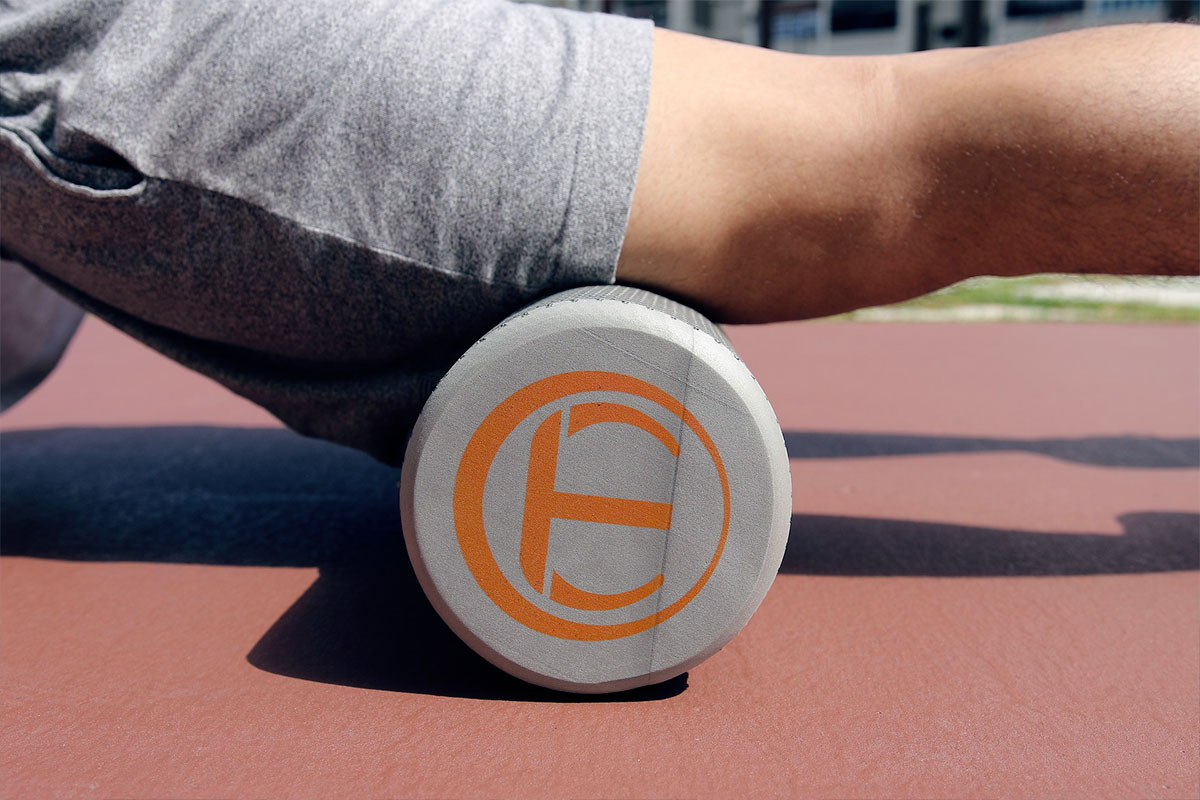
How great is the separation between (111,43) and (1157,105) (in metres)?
1.50

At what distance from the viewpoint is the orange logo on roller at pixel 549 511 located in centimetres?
120

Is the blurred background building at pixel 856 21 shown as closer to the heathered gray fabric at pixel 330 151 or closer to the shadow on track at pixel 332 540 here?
the shadow on track at pixel 332 540

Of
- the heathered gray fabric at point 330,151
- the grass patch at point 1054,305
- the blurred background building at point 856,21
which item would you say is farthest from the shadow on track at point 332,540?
the blurred background building at point 856,21

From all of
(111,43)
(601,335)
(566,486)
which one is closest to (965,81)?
(601,335)

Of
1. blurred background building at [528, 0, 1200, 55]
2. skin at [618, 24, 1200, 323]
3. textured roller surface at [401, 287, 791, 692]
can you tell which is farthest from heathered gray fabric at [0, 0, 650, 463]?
blurred background building at [528, 0, 1200, 55]

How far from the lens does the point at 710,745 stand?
3.79 ft

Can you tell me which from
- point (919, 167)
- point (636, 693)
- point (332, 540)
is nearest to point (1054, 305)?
point (919, 167)

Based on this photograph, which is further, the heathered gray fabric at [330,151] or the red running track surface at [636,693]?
the heathered gray fabric at [330,151]

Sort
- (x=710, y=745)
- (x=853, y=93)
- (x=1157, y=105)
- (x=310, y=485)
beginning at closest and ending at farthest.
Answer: (x=710, y=745) → (x=1157, y=105) → (x=853, y=93) → (x=310, y=485)

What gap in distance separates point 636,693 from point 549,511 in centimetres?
27

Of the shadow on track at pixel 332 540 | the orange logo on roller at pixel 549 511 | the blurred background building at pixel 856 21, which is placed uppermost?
the orange logo on roller at pixel 549 511

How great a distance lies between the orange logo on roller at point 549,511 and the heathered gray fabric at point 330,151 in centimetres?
29

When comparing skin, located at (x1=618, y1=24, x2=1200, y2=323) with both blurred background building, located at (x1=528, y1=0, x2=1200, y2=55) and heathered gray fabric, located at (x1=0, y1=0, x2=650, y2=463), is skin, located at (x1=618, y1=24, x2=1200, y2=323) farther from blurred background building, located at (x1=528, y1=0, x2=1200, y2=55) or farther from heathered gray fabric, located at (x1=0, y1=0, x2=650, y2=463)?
blurred background building, located at (x1=528, y1=0, x2=1200, y2=55)

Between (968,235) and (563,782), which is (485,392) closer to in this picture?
(563,782)
